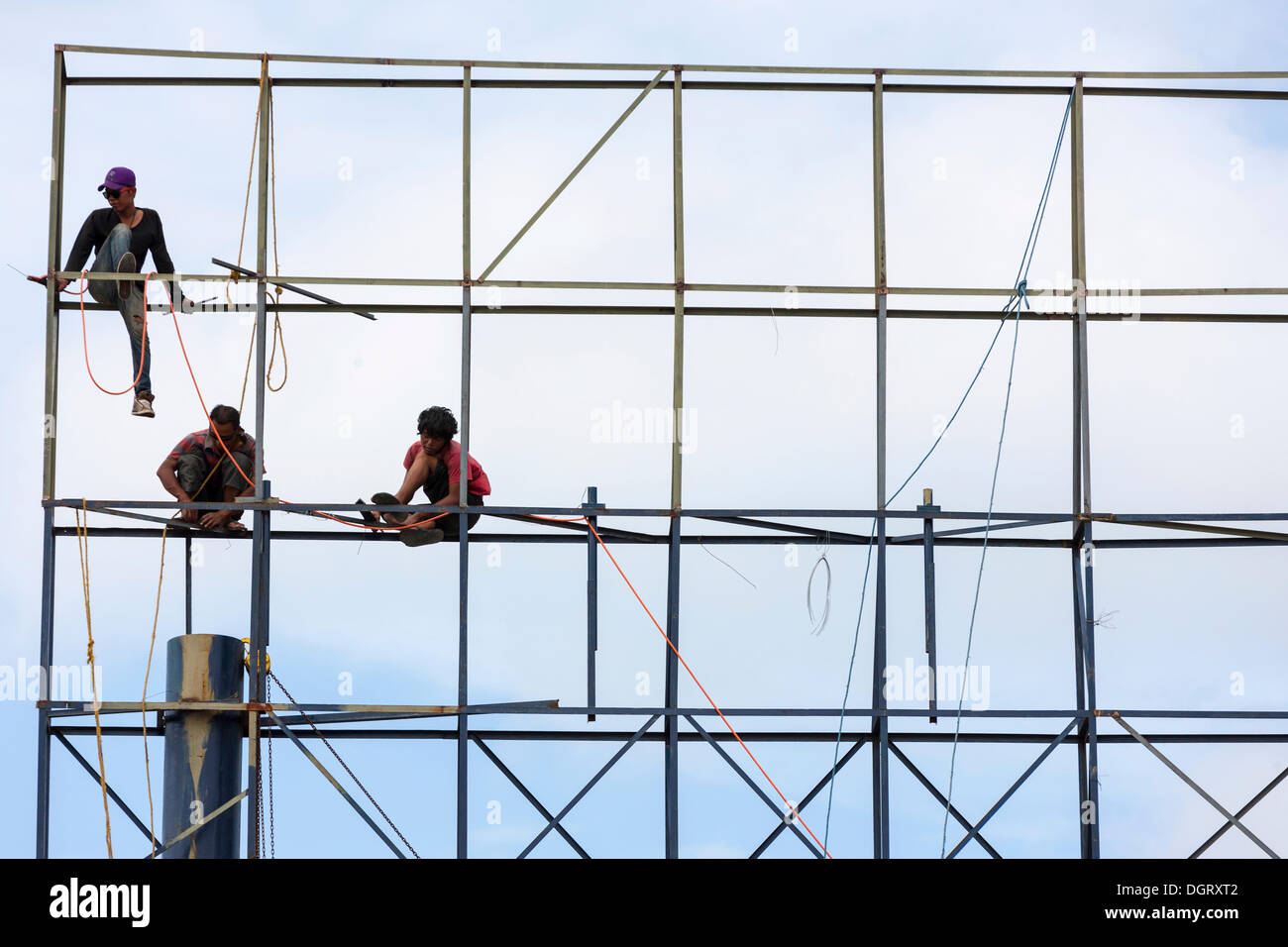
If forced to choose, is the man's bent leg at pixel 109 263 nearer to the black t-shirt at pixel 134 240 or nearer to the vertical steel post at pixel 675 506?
the black t-shirt at pixel 134 240

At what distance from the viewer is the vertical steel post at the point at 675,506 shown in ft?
72.7

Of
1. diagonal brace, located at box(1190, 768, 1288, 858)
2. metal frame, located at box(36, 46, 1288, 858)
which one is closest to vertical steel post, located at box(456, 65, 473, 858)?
metal frame, located at box(36, 46, 1288, 858)

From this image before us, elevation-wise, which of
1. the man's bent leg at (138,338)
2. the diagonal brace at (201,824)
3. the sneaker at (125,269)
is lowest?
the diagonal brace at (201,824)

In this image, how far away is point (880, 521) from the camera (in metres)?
22.8

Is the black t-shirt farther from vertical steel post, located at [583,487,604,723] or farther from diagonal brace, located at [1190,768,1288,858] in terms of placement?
diagonal brace, located at [1190,768,1288,858]

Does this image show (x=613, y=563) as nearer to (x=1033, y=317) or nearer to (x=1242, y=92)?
(x=1033, y=317)

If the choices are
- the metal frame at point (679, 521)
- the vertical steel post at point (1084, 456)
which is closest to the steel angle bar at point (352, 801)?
the metal frame at point (679, 521)

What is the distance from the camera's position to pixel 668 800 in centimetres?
2216

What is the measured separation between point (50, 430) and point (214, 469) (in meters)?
1.66

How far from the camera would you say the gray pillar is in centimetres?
2206

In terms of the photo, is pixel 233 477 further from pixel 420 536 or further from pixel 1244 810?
pixel 1244 810

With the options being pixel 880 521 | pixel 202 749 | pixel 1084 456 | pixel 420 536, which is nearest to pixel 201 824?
pixel 202 749

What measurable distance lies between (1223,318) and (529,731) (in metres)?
8.12
